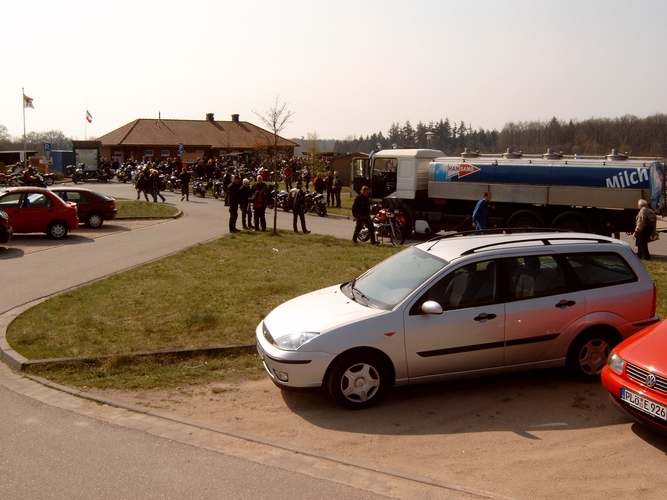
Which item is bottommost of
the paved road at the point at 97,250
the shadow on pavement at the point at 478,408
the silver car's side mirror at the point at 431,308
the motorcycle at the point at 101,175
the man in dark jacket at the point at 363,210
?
the shadow on pavement at the point at 478,408

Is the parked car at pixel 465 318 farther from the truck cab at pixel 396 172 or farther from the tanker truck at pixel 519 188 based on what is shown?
the truck cab at pixel 396 172

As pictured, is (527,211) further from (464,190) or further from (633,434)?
(633,434)

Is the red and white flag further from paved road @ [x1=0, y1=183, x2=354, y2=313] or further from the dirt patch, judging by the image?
the dirt patch

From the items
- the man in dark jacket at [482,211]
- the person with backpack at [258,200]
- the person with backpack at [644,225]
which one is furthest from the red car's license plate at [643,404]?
the person with backpack at [258,200]

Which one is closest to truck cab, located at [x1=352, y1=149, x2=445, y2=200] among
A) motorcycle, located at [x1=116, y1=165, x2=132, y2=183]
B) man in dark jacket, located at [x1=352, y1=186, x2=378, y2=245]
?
man in dark jacket, located at [x1=352, y1=186, x2=378, y2=245]

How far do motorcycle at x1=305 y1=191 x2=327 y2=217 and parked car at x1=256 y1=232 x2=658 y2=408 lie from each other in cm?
1988

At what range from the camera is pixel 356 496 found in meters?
4.85

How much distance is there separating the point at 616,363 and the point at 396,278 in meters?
2.39

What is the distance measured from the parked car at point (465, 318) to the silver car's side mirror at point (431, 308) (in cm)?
1

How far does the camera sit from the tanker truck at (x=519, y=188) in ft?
57.7


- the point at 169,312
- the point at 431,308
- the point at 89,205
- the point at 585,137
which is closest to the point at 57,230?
the point at 89,205

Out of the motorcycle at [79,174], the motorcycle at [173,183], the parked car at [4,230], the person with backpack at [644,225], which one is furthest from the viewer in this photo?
the motorcycle at [79,174]

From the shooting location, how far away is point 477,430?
6.10 m

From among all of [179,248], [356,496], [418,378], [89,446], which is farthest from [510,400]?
[179,248]
